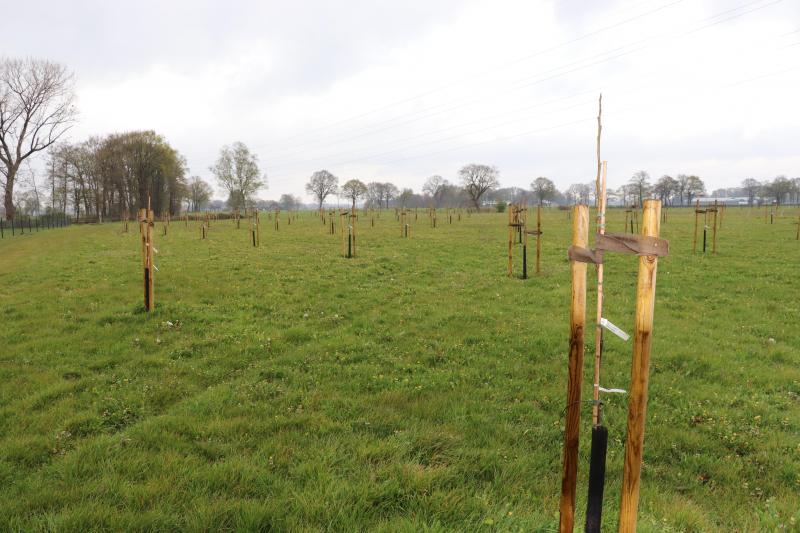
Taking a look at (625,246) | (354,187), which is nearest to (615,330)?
(625,246)

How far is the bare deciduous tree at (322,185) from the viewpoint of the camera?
102m

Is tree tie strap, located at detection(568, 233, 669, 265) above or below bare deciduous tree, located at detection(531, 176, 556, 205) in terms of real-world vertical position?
below

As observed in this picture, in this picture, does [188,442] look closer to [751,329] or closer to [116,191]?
[751,329]

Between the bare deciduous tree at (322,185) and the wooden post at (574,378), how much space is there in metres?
102

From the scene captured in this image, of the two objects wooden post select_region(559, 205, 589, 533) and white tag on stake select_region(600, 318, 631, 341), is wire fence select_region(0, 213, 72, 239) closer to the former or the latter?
wooden post select_region(559, 205, 589, 533)

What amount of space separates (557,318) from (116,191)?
256ft

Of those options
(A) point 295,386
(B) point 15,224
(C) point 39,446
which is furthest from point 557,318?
(B) point 15,224

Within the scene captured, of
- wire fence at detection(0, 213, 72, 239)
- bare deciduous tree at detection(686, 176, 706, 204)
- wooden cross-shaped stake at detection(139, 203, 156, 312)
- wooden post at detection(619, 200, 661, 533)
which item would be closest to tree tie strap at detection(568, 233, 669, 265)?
wooden post at detection(619, 200, 661, 533)

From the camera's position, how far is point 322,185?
103 m

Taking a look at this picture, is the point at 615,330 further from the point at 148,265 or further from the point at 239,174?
the point at 239,174

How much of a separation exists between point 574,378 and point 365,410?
131 inches

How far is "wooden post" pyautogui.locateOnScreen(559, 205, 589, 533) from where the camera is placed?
2980 mm

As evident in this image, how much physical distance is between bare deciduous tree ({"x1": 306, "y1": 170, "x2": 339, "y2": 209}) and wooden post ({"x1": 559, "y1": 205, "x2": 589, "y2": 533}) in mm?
101620

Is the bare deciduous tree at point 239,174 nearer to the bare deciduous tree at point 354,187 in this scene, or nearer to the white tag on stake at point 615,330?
the bare deciduous tree at point 354,187
